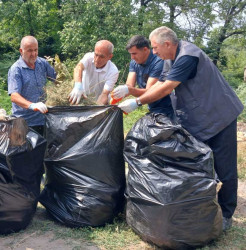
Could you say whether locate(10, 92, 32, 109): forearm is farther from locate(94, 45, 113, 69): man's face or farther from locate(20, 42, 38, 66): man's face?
locate(94, 45, 113, 69): man's face

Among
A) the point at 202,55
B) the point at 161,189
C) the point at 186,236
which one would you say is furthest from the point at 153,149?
the point at 202,55

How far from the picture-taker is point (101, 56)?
3203mm

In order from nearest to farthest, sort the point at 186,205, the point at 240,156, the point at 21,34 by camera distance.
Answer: the point at 186,205
the point at 240,156
the point at 21,34

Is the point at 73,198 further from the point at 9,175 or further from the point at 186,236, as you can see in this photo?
the point at 186,236

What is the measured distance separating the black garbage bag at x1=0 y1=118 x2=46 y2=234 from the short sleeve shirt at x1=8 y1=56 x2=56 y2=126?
26.4 inches

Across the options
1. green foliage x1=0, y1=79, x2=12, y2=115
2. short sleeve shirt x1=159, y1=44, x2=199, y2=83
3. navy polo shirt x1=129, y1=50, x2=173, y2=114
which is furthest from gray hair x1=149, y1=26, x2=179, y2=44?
green foliage x1=0, y1=79, x2=12, y2=115

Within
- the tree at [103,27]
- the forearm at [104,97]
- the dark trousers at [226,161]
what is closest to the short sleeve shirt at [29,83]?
the forearm at [104,97]

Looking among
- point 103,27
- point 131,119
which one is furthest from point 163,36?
point 103,27

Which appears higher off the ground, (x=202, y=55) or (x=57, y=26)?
(x=57, y=26)

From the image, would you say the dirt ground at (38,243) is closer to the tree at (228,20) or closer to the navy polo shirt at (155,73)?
the navy polo shirt at (155,73)

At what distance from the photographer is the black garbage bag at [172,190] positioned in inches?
94.7

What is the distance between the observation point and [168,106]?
10.5 ft

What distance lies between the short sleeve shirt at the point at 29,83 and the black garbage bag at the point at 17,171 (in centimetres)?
67

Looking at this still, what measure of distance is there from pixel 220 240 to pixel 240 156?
7.15 feet
